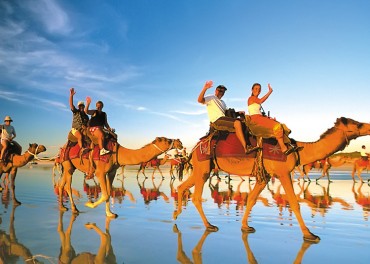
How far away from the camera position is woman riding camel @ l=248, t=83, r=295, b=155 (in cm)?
857

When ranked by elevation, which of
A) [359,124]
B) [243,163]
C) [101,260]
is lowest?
[101,260]

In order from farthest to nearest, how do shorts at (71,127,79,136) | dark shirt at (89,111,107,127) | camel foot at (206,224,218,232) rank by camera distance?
1. shorts at (71,127,79,136)
2. dark shirt at (89,111,107,127)
3. camel foot at (206,224,218,232)

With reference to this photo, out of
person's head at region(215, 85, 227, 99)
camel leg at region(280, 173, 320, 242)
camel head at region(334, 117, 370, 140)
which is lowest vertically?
camel leg at region(280, 173, 320, 242)

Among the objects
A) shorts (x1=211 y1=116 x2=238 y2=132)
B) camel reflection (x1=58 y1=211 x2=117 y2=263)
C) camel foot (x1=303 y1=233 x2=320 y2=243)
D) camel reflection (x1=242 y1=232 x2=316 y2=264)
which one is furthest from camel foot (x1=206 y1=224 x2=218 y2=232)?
shorts (x1=211 y1=116 x2=238 y2=132)

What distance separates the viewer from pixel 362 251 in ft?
22.7

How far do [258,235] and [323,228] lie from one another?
6.44 feet

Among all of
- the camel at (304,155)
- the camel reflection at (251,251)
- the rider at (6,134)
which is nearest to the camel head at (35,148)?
the rider at (6,134)

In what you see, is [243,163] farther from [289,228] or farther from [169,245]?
[169,245]

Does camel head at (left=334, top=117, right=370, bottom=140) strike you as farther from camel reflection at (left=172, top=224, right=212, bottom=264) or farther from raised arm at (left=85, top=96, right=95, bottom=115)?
raised arm at (left=85, top=96, right=95, bottom=115)

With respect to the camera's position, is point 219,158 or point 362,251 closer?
point 362,251

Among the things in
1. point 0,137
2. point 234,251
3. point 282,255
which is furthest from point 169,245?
point 0,137

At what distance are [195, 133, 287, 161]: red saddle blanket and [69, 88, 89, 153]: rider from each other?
4.65m

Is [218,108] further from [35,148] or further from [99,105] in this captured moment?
[35,148]

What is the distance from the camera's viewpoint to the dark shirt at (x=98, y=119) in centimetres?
1222
